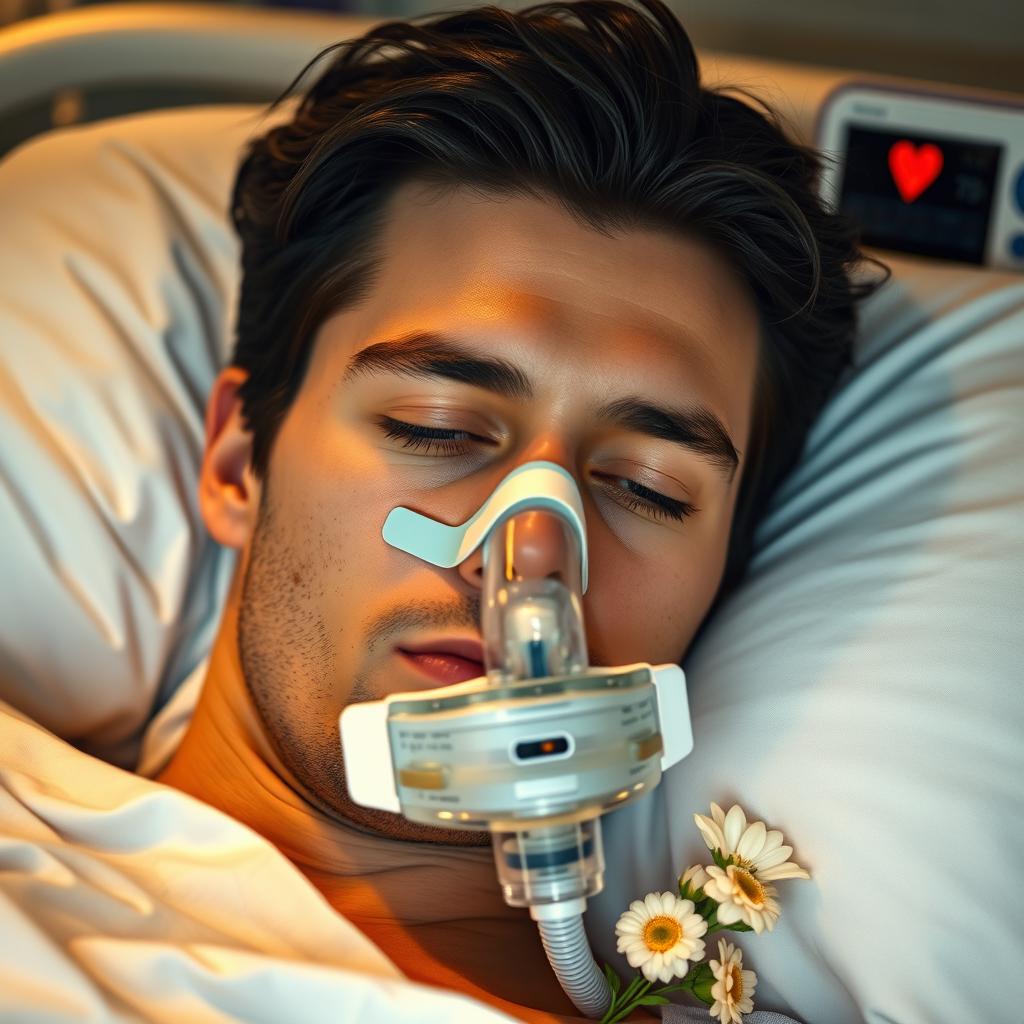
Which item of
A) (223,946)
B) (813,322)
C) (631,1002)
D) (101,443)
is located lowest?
(631,1002)

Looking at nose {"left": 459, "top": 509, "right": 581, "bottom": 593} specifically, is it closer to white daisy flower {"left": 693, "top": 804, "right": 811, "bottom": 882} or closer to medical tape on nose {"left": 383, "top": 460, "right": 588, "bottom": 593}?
medical tape on nose {"left": 383, "top": 460, "right": 588, "bottom": 593}

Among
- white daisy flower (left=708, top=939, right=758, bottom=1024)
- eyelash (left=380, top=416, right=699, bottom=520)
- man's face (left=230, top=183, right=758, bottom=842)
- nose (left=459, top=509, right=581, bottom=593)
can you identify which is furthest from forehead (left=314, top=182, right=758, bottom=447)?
white daisy flower (left=708, top=939, right=758, bottom=1024)

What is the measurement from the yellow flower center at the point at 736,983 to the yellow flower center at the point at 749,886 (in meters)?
0.08

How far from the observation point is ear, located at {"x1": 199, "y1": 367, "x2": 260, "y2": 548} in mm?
1730

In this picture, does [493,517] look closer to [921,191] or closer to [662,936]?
[662,936]

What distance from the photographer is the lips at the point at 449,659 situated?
4.33ft

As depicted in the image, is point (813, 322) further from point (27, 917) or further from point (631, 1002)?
point (27, 917)

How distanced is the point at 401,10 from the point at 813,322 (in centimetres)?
138

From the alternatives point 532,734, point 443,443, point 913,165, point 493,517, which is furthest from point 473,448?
point 913,165

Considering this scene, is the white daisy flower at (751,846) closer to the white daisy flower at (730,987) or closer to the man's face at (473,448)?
the white daisy flower at (730,987)

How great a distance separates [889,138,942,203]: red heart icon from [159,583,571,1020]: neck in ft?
4.21

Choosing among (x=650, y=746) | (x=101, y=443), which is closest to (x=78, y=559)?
(x=101, y=443)

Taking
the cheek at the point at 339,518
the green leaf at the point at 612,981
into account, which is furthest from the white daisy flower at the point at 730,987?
the cheek at the point at 339,518

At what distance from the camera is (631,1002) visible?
4.31ft
